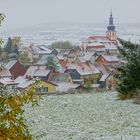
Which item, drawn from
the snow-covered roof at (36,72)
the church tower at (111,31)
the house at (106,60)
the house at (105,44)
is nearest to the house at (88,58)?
the house at (106,60)

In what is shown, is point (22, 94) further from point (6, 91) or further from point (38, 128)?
point (38, 128)

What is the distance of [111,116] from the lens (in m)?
12.4

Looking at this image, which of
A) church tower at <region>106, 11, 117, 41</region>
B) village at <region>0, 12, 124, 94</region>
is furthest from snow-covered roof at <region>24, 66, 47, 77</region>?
church tower at <region>106, 11, 117, 41</region>

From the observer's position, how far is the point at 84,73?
68.5 meters

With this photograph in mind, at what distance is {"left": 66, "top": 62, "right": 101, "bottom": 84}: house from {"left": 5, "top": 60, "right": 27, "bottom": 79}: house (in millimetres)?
6323

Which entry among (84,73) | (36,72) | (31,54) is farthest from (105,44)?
(36,72)

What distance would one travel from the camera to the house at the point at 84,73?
66750 mm

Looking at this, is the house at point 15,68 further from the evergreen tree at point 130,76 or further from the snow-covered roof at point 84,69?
the evergreen tree at point 130,76

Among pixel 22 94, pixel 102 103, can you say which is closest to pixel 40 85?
pixel 22 94

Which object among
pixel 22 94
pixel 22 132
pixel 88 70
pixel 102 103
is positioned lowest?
pixel 88 70

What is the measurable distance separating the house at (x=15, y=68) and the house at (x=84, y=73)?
632cm

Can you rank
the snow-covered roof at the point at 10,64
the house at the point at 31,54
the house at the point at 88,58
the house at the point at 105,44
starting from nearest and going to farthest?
1. the snow-covered roof at the point at 10,64
2. the house at the point at 88,58
3. the house at the point at 31,54
4. the house at the point at 105,44

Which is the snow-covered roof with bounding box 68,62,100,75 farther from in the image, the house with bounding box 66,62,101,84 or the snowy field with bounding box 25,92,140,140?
the snowy field with bounding box 25,92,140,140

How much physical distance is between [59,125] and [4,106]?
686 centimetres
